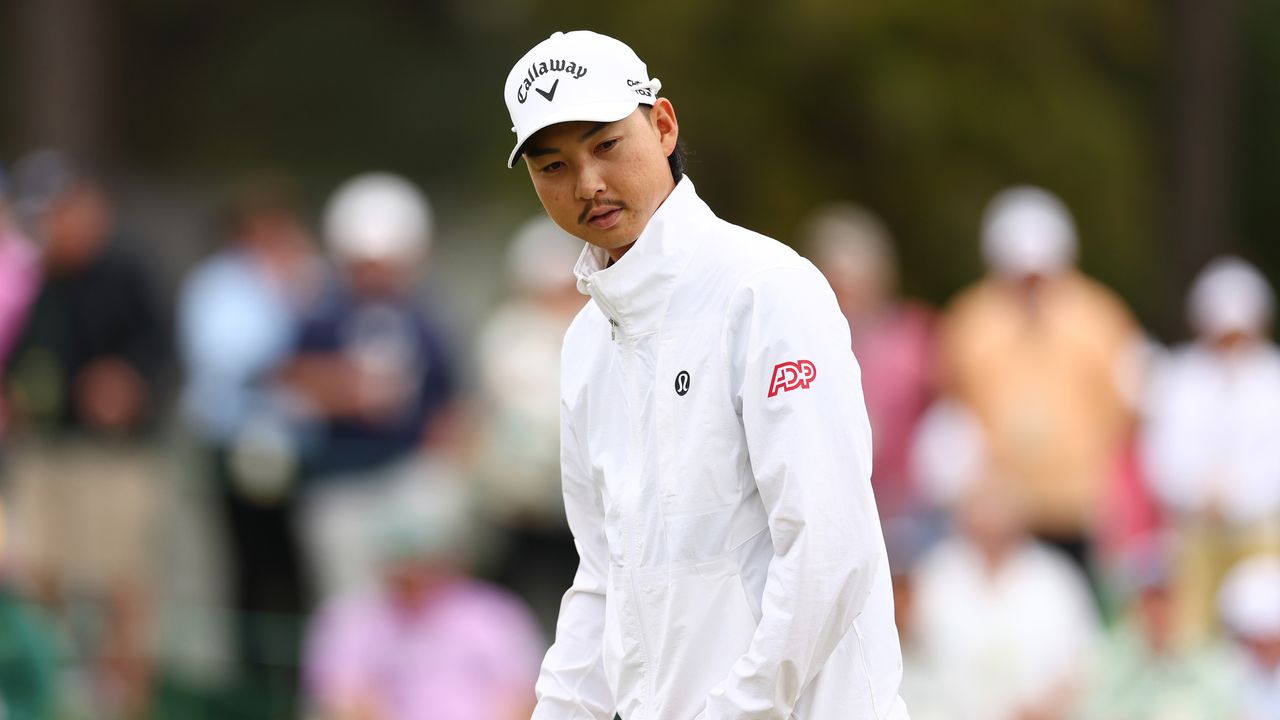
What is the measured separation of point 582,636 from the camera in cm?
422

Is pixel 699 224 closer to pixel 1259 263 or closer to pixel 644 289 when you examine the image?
pixel 644 289

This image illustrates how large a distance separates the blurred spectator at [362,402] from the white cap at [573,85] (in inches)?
227

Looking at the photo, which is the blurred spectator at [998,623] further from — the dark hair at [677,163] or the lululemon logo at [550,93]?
the lululemon logo at [550,93]

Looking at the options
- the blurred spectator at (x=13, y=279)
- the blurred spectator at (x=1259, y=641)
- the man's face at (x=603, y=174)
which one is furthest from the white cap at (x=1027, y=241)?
the man's face at (x=603, y=174)

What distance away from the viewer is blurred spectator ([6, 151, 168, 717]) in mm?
9695

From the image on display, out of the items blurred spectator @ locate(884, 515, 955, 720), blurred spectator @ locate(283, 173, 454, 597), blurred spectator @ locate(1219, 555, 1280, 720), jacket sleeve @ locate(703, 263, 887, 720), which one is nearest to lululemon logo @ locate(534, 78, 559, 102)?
jacket sleeve @ locate(703, 263, 887, 720)

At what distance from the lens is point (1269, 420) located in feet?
32.4

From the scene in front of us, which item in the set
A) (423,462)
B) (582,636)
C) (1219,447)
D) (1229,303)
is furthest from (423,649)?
(582,636)

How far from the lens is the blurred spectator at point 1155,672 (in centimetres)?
861

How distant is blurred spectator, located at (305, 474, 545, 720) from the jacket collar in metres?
5.00

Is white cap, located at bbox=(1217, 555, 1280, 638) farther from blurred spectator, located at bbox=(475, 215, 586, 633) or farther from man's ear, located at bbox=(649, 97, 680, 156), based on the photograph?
man's ear, located at bbox=(649, 97, 680, 156)

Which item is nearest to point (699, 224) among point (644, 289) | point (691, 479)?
point (644, 289)

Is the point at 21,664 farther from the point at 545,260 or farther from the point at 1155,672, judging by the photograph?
the point at 1155,672

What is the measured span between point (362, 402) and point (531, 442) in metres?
0.77
